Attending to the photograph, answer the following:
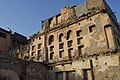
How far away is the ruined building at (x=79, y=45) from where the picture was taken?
17.5 metres

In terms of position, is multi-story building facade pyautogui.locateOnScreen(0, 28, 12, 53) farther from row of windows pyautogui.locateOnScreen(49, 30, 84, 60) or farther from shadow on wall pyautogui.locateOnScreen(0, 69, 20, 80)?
shadow on wall pyautogui.locateOnScreen(0, 69, 20, 80)

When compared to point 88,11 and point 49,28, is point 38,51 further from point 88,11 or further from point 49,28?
point 88,11

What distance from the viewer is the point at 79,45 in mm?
20250

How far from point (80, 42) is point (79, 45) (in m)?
0.52

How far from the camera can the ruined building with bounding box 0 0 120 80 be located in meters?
17.5

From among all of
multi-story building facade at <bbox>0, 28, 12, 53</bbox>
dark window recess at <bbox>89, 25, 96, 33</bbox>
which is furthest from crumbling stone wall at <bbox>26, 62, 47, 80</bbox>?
multi-story building facade at <bbox>0, 28, 12, 53</bbox>

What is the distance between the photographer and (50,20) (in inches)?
1040

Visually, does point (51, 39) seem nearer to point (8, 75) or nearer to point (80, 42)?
point (80, 42)

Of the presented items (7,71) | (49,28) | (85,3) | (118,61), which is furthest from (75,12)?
(7,71)

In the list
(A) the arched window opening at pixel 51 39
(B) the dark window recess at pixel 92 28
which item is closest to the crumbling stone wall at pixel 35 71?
(A) the arched window opening at pixel 51 39

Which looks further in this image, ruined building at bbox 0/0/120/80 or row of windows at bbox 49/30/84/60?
row of windows at bbox 49/30/84/60

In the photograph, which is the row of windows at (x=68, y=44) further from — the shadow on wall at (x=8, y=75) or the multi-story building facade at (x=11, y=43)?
the multi-story building facade at (x=11, y=43)

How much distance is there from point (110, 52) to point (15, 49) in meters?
16.9

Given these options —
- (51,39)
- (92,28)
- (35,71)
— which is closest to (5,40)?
(51,39)
